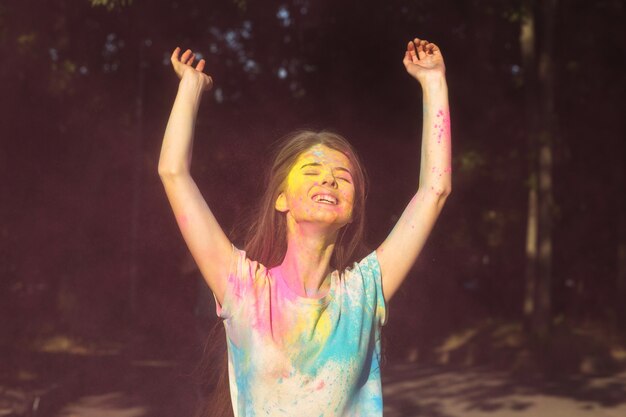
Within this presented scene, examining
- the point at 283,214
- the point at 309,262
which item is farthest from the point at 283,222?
the point at 309,262

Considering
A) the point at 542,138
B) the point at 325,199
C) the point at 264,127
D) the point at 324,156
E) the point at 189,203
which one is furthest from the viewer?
the point at 542,138

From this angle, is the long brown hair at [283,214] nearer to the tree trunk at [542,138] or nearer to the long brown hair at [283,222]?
the long brown hair at [283,222]

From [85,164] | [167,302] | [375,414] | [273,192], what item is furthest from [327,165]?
[167,302]

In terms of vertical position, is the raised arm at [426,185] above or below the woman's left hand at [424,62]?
below

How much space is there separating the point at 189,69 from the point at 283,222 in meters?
Result: 0.47

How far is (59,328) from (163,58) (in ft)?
15.0

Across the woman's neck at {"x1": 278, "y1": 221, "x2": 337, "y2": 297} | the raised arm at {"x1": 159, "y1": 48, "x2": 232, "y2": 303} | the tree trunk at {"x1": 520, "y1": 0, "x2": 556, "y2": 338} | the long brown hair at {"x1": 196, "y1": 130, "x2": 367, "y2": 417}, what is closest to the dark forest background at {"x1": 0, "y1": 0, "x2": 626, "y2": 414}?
the tree trunk at {"x1": 520, "y1": 0, "x2": 556, "y2": 338}

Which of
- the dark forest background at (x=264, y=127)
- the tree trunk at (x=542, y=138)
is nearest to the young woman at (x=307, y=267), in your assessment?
the dark forest background at (x=264, y=127)

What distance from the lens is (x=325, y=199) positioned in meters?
2.70

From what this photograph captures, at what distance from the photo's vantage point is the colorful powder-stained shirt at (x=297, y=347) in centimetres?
258

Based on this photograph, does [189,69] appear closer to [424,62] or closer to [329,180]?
[329,180]

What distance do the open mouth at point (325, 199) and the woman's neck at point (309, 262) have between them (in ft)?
0.23

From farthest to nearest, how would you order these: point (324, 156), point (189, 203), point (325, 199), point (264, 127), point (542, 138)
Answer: point (542, 138)
point (264, 127)
point (324, 156)
point (325, 199)
point (189, 203)

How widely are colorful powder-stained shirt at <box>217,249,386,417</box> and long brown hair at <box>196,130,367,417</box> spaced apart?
0.20m
